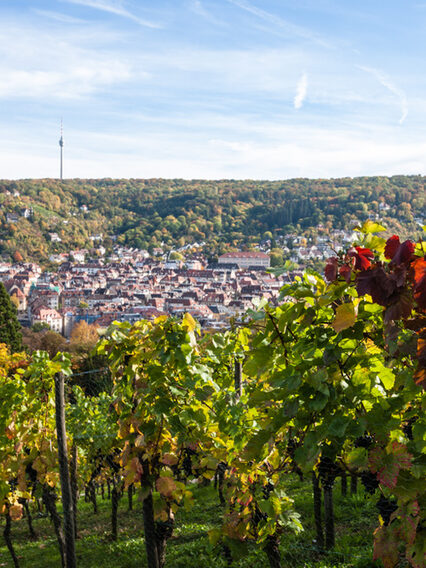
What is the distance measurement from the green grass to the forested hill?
142 m

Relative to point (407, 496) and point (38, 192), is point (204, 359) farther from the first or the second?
point (38, 192)

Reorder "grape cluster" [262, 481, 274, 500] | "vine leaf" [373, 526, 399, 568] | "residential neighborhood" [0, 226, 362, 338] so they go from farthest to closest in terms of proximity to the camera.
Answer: "residential neighborhood" [0, 226, 362, 338]
"grape cluster" [262, 481, 274, 500]
"vine leaf" [373, 526, 399, 568]

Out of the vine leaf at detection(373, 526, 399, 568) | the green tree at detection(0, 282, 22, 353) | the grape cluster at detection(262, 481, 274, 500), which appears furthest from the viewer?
the green tree at detection(0, 282, 22, 353)

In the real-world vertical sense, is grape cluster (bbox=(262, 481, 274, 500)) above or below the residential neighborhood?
above

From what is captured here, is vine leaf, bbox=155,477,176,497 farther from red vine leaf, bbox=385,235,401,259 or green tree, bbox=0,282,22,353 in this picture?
green tree, bbox=0,282,22,353

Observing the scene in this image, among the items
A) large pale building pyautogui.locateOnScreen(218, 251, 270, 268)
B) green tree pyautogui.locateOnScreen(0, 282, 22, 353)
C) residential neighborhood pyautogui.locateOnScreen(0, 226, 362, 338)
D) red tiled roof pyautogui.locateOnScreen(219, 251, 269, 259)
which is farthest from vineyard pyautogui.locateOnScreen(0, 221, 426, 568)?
red tiled roof pyautogui.locateOnScreen(219, 251, 269, 259)

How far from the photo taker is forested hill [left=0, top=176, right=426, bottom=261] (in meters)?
156

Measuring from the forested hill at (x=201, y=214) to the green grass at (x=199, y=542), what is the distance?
Result: 467 ft

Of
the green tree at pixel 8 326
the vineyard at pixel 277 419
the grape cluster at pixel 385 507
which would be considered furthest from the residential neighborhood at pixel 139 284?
the grape cluster at pixel 385 507

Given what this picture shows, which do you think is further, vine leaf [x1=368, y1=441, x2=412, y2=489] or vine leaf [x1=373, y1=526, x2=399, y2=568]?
vine leaf [x1=373, y1=526, x2=399, y2=568]

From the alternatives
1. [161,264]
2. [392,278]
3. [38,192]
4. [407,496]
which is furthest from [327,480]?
[38,192]

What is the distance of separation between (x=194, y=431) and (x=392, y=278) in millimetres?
3217

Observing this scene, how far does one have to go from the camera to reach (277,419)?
211cm

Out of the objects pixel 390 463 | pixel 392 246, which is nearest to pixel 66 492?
pixel 390 463
